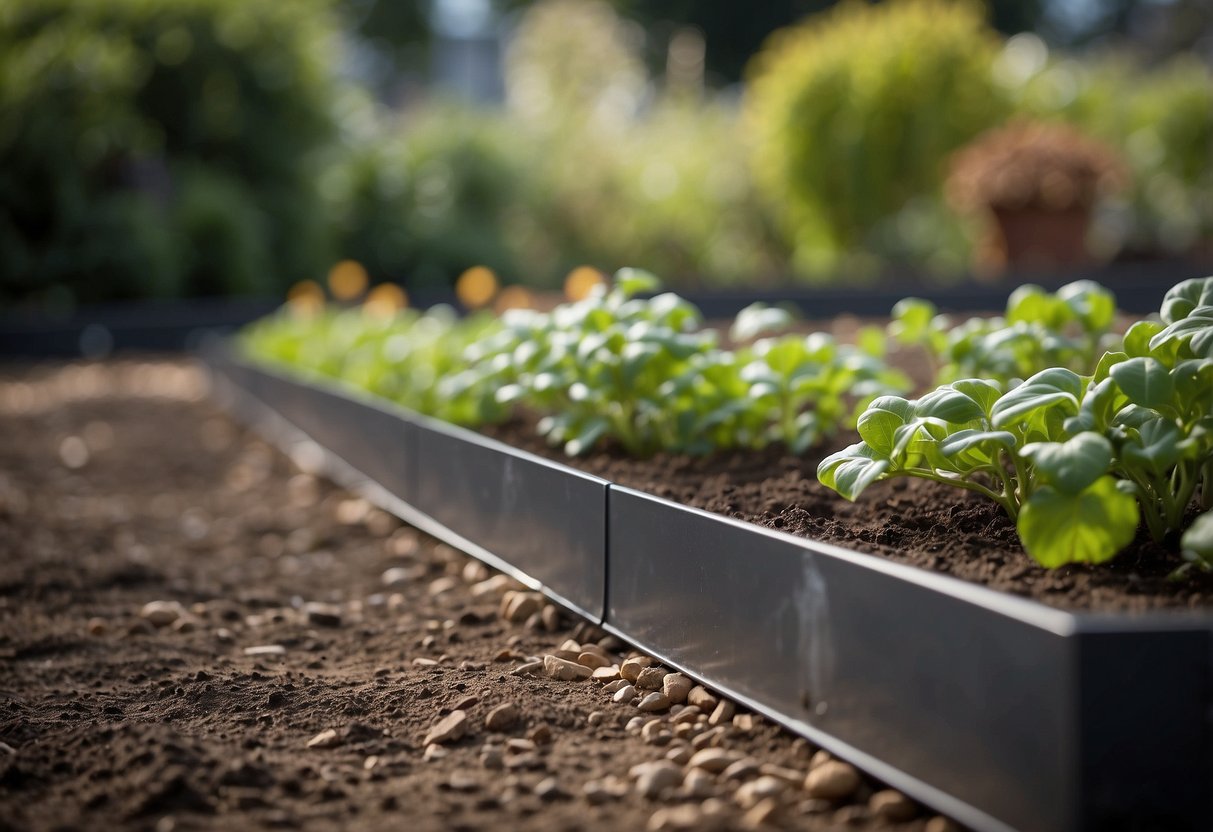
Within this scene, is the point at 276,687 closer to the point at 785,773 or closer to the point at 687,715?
the point at 687,715

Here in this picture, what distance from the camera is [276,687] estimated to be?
6.69 feet

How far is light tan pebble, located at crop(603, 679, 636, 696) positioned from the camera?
1.98m

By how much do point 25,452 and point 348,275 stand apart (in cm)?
256

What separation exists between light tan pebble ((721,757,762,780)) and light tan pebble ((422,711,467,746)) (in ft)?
1.33

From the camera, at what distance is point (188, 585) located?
2916mm

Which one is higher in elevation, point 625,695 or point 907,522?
point 907,522

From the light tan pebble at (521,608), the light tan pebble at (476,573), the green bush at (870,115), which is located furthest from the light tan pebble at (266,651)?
the green bush at (870,115)

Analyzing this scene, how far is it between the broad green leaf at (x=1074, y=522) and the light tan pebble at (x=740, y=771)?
1.55 feet

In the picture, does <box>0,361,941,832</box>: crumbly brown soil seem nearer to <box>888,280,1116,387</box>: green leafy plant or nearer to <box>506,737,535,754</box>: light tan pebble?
<box>506,737,535,754</box>: light tan pebble

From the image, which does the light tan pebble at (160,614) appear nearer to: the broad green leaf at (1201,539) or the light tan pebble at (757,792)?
the light tan pebble at (757,792)

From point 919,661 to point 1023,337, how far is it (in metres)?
1.17

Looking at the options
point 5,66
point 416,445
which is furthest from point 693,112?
point 416,445

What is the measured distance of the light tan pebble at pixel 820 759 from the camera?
5.31ft

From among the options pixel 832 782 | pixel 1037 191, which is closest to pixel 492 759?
pixel 832 782
